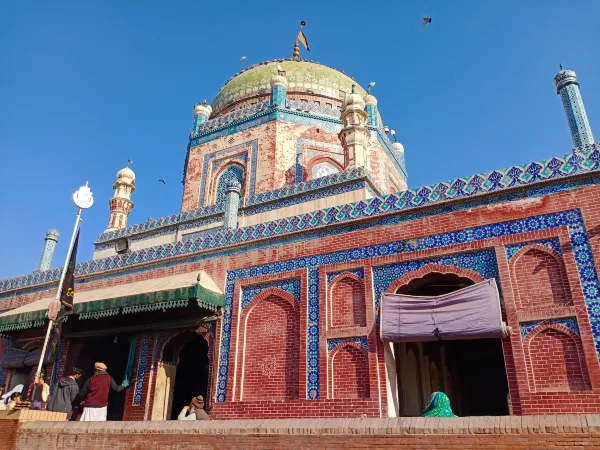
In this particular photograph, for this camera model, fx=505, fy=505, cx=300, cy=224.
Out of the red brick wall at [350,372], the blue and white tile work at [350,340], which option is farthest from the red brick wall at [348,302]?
the red brick wall at [350,372]

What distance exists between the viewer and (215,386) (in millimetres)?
9711

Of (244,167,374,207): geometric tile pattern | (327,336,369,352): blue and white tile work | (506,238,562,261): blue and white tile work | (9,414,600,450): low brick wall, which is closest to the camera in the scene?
(9,414,600,450): low brick wall

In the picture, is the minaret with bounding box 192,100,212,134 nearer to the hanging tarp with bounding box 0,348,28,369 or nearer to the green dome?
the green dome

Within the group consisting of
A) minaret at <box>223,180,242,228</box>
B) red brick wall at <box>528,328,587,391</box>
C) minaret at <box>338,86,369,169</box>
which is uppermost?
minaret at <box>338,86,369,169</box>

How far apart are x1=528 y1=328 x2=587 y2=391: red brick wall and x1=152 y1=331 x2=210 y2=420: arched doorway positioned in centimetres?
645

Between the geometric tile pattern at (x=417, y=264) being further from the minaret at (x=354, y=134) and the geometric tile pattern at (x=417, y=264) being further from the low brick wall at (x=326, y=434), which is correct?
the minaret at (x=354, y=134)

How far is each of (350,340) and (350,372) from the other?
0.53 m

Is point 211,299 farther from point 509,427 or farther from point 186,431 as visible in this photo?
point 509,427

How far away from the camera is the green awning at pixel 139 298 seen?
973 cm

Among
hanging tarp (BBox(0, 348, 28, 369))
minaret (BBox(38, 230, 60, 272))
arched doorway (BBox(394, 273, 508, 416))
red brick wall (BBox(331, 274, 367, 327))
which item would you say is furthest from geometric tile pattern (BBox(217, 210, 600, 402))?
minaret (BBox(38, 230, 60, 272))

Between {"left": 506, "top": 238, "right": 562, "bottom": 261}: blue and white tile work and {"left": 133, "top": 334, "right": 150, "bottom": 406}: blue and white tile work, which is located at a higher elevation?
{"left": 506, "top": 238, "right": 562, "bottom": 261}: blue and white tile work

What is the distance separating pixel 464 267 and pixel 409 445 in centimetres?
449

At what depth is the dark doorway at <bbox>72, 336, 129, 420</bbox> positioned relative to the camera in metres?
11.9

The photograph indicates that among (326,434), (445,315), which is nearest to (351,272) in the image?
(445,315)
